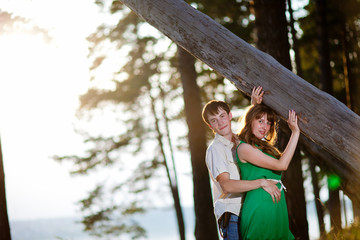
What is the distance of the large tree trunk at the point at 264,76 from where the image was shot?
3.94 metres

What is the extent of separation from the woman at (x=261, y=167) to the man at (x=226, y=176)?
87mm

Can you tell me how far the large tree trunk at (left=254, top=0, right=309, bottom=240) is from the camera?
7.37 meters

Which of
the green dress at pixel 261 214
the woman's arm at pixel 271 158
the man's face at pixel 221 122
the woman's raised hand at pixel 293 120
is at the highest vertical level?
the man's face at pixel 221 122

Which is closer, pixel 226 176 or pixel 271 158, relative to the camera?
pixel 271 158

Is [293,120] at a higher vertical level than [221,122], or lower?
lower

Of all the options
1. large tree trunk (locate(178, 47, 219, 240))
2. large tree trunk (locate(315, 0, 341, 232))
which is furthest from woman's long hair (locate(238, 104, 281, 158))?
large tree trunk (locate(315, 0, 341, 232))

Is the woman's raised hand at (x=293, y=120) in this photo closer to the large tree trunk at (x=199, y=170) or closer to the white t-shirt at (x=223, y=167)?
the white t-shirt at (x=223, y=167)

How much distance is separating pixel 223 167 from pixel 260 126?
0.59 m

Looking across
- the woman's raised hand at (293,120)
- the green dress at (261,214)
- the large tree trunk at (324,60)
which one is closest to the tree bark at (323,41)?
the large tree trunk at (324,60)

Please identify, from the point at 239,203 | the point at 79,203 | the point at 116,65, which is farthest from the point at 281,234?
the point at 79,203

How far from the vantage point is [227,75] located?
4.27 metres

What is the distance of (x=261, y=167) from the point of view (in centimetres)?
409

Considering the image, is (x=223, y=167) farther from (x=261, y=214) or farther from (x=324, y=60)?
(x=324, y=60)

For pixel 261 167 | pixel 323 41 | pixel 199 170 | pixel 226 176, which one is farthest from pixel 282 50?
pixel 323 41
